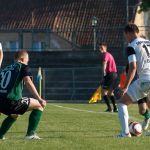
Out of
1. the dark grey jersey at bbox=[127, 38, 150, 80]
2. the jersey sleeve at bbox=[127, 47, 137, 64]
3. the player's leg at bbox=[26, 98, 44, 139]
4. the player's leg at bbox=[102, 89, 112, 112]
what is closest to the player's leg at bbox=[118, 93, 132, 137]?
the dark grey jersey at bbox=[127, 38, 150, 80]

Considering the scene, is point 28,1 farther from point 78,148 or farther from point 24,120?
point 78,148

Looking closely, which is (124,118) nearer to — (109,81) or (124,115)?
(124,115)

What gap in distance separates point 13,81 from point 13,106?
0.39 metres

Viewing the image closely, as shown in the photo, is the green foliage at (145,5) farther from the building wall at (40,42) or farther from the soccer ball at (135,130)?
the soccer ball at (135,130)

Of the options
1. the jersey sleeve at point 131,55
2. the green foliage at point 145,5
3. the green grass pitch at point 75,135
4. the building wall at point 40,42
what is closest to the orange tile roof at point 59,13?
the building wall at point 40,42

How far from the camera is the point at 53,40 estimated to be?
141 feet

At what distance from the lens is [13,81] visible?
1185cm

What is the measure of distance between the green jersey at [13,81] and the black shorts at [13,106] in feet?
0.21

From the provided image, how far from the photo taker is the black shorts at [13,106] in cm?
1181

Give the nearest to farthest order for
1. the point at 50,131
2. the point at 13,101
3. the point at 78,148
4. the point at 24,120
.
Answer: the point at 78,148
the point at 13,101
the point at 50,131
the point at 24,120

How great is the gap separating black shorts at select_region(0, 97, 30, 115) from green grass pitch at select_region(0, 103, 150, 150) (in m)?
0.46

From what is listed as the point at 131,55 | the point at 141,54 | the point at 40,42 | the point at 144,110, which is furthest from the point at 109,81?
the point at 40,42

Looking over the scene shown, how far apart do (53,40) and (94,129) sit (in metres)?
28.6

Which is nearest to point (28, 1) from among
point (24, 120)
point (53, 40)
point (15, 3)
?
point (15, 3)
